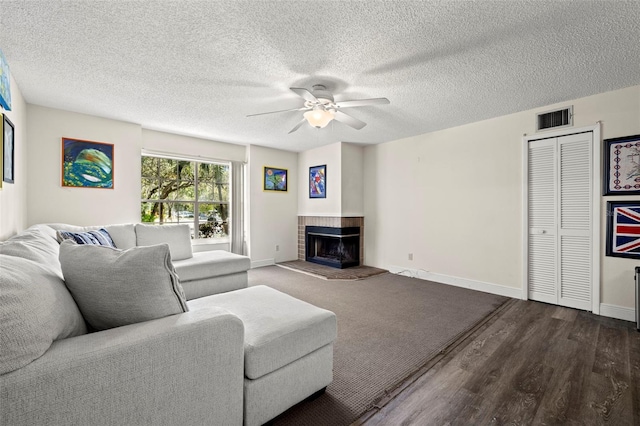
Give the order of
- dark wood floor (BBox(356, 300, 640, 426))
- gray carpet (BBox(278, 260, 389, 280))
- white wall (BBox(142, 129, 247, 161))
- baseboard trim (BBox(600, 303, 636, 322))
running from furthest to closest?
1. gray carpet (BBox(278, 260, 389, 280))
2. white wall (BBox(142, 129, 247, 161))
3. baseboard trim (BBox(600, 303, 636, 322))
4. dark wood floor (BBox(356, 300, 640, 426))

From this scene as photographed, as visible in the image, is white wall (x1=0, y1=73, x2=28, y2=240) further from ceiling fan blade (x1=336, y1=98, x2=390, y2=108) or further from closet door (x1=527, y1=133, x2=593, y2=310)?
closet door (x1=527, y1=133, x2=593, y2=310)

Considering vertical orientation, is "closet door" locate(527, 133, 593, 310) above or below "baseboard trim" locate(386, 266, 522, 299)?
above

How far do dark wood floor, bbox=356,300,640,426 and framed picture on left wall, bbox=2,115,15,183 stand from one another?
333 centimetres

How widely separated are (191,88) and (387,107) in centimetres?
223

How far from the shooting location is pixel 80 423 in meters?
0.86

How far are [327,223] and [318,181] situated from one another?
890 millimetres

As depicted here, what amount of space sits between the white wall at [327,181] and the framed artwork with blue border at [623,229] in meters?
3.55

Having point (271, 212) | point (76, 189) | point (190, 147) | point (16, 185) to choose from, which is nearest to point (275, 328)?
point (16, 185)

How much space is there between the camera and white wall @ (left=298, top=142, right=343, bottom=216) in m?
5.26

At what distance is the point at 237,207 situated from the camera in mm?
5383

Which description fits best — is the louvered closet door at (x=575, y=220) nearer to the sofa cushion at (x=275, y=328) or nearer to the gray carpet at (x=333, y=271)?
the gray carpet at (x=333, y=271)

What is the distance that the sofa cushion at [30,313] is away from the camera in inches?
31.2

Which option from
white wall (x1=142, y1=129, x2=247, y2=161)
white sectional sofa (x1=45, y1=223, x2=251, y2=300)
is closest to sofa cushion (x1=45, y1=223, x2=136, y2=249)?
white sectional sofa (x1=45, y1=223, x2=251, y2=300)

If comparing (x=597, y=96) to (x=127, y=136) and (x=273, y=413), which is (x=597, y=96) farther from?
(x=127, y=136)
